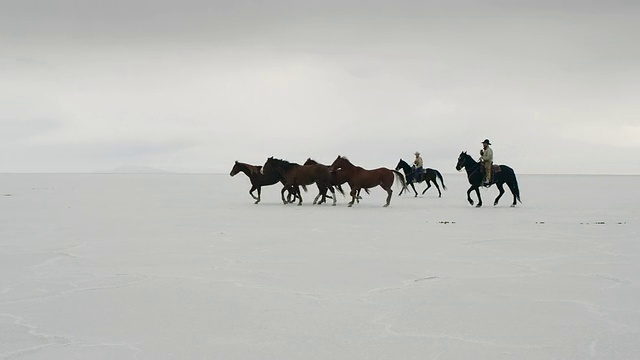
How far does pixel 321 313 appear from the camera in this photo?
5.13 meters

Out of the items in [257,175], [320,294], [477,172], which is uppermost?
[477,172]

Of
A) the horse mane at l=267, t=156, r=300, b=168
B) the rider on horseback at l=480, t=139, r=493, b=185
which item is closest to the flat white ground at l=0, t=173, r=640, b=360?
the rider on horseback at l=480, t=139, r=493, b=185

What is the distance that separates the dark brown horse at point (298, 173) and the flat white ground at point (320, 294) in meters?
7.03

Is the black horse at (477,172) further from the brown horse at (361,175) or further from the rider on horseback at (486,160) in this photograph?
the brown horse at (361,175)

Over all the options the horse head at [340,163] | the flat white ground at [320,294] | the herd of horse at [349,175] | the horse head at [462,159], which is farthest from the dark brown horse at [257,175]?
the flat white ground at [320,294]

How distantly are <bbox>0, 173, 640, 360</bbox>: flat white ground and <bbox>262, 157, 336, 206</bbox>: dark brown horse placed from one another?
23.1 ft

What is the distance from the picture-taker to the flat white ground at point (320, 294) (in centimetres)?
423

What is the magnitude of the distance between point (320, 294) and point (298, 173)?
13048 mm

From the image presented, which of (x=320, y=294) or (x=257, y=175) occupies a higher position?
(x=257, y=175)

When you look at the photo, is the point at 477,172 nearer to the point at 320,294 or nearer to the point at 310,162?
the point at 310,162

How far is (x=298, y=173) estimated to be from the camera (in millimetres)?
18875

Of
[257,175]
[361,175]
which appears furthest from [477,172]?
[257,175]

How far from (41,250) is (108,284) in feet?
10.7

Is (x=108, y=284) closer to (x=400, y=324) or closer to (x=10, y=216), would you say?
(x=400, y=324)
